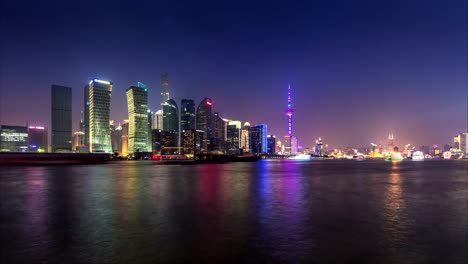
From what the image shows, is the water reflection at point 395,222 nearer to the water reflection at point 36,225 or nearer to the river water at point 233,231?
the river water at point 233,231

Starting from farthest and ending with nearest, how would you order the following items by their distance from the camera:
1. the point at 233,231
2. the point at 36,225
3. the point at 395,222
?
the point at 395,222 < the point at 36,225 < the point at 233,231

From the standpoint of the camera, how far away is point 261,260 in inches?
492

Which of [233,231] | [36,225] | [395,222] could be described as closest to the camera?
[233,231]

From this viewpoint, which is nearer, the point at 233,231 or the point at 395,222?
the point at 233,231

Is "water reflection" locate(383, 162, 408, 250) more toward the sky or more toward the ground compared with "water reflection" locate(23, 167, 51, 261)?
more toward the ground

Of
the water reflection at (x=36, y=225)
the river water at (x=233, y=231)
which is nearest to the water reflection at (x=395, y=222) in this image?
the river water at (x=233, y=231)

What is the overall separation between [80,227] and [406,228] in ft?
58.2

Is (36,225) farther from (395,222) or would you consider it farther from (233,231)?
(395,222)

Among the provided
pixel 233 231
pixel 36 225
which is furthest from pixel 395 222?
pixel 36 225

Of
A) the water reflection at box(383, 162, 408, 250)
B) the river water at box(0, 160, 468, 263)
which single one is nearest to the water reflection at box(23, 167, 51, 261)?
the river water at box(0, 160, 468, 263)

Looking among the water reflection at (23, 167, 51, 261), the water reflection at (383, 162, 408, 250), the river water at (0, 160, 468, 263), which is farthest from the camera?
the water reflection at (383, 162, 408, 250)

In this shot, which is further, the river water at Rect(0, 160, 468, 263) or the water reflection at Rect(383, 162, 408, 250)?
the water reflection at Rect(383, 162, 408, 250)

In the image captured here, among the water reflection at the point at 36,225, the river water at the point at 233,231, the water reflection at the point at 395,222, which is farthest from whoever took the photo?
the water reflection at the point at 395,222

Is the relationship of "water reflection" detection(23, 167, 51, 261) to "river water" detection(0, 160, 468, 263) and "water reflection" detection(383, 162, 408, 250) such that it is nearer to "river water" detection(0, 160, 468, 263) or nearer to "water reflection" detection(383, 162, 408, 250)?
"river water" detection(0, 160, 468, 263)
